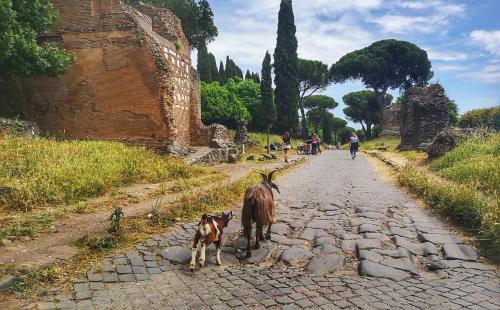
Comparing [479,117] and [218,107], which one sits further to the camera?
[218,107]

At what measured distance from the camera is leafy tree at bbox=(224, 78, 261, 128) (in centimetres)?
4125

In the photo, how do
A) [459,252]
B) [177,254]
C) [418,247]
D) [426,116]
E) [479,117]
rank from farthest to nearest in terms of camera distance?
[426,116] → [479,117] → [418,247] → [459,252] → [177,254]

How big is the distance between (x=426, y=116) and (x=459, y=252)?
2313 cm

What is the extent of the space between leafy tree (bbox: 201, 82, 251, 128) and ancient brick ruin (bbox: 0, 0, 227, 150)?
57.9 ft

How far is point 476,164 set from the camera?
35.1ft

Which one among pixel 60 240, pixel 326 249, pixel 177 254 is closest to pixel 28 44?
pixel 60 240

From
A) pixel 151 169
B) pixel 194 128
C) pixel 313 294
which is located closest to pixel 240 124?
pixel 194 128

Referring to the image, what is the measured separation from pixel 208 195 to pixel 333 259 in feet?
11.8

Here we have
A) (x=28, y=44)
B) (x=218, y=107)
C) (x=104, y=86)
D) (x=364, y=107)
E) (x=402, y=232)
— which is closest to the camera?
(x=402, y=232)

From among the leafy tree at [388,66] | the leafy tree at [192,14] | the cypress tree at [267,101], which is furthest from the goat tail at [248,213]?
the leafy tree at [388,66]

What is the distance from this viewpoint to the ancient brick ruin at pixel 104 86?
562 inches

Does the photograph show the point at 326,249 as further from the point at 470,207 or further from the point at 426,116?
the point at 426,116

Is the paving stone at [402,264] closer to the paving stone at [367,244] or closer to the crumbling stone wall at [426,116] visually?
the paving stone at [367,244]

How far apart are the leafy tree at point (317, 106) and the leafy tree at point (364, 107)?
223 cm
